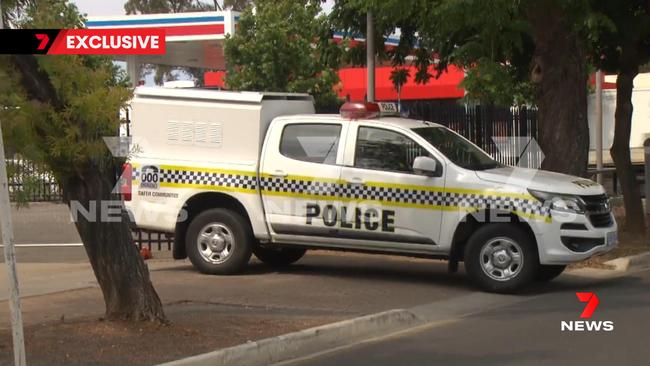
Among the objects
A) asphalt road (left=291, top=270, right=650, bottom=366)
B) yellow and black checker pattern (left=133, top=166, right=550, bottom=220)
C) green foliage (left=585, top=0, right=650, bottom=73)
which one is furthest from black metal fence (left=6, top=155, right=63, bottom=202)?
green foliage (left=585, top=0, right=650, bottom=73)

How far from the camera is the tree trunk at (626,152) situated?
15602 millimetres

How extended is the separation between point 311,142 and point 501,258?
276 centimetres

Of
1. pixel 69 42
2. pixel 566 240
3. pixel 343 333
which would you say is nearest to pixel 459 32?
pixel 566 240

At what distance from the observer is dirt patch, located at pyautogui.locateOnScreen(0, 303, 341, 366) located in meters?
7.80

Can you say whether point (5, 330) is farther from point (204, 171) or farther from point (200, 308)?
point (204, 171)

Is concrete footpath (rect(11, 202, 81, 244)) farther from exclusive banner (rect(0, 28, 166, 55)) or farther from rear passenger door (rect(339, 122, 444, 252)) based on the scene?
exclusive banner (rect(0, 28, 166, 55))

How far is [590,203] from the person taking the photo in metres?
11.2

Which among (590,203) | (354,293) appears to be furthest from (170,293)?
(590,203)

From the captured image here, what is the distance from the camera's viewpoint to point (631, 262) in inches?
522

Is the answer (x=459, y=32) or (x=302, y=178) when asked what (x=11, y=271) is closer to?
(x=302, y=178)

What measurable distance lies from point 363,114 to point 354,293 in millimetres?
2248

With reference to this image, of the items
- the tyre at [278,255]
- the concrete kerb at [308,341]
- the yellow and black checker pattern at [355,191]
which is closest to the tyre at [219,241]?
the yellow and black checker pattern at [355,191]

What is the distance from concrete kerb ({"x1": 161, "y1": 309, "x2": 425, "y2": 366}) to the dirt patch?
0.83 feet

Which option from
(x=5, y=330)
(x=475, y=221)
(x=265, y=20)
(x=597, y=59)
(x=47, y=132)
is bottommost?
(x=5, y=330)
